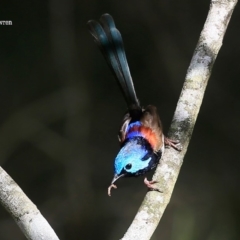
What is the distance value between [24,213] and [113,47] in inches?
41.3

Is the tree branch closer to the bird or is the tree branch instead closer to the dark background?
the bird

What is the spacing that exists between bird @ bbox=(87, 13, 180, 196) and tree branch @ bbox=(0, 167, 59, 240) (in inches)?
18.4

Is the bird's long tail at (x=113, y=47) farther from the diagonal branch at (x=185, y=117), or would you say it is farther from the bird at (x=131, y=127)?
the diagonal branch at (x=185, y=117)

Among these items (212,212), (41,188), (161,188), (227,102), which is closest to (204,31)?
(161,188)

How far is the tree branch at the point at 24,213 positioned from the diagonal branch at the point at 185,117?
321 millimetres

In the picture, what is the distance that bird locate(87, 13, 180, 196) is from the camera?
248cm

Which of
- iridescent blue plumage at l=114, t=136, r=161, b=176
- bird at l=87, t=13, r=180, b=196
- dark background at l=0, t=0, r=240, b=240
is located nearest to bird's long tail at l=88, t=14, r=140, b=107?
bird at l=87, t=13, r=180, b=196

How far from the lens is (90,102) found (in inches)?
159

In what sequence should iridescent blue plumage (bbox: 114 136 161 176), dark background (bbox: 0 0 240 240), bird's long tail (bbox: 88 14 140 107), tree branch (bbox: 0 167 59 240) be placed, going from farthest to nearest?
1. dark background (bbox: 0 0 240 240)
2. bird's long tail (bbox: 88 14 140 107)
3. iridescent blue plumage (bbox: 114 136 161 176)
4. tree branch (bbox: 0 167 59 240)

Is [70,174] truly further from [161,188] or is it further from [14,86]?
[161,188]

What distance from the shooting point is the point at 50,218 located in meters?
4.00

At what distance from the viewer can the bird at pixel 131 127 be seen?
8.14 feet

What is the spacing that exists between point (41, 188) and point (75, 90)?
0.78 metres

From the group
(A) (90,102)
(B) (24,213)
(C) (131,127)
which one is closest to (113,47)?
(C) (131,127)
